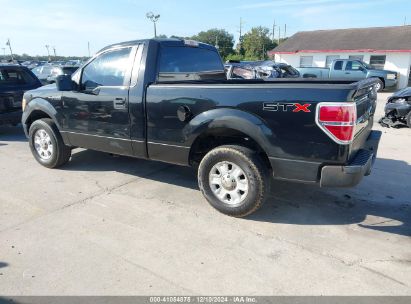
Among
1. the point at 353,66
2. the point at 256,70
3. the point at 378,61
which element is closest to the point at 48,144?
the point at 256,70

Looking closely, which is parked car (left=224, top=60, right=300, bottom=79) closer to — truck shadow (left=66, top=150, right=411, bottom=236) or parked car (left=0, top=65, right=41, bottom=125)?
parked car (left=0, top=65, right=41, bottom=125)

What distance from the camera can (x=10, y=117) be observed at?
793 cm

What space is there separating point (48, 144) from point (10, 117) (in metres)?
3.13

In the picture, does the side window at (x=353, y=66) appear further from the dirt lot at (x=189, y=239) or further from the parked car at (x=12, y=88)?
the parked car at (x=12, y=88)

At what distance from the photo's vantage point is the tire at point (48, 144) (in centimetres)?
539

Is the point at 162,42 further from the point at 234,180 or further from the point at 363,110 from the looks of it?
the point at 363,110

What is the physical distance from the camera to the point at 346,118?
3.02m

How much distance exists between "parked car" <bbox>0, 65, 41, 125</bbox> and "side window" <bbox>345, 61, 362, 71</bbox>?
55.0 ft

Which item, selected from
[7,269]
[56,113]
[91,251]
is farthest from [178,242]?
[56,113]

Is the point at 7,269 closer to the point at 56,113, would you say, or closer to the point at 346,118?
the point at 56,113

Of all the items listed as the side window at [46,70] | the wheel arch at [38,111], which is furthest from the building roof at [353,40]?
the wheel arch at [38,111]

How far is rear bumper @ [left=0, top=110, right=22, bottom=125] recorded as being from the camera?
7813 mm

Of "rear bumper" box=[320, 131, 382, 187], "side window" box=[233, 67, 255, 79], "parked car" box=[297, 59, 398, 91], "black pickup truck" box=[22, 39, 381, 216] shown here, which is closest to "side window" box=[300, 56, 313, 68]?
"parked car" box=[297, 59, 398, 91]

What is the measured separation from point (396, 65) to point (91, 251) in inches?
1033
